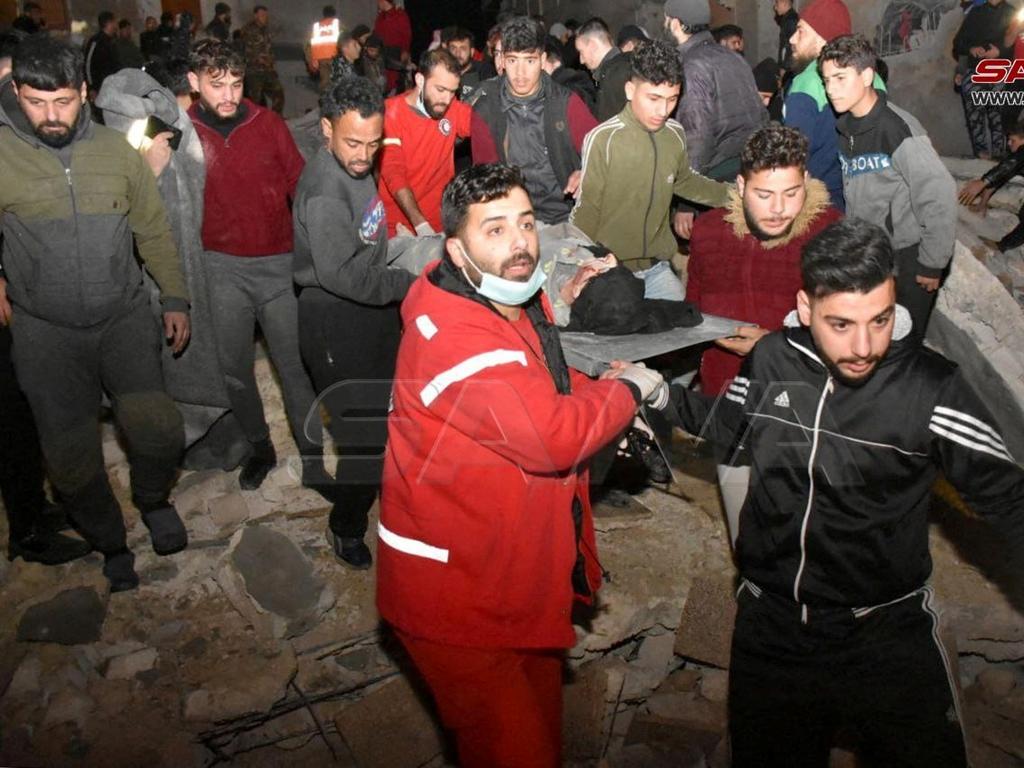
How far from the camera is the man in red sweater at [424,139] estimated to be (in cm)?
518

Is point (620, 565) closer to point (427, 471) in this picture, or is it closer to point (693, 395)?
point (693, 395)

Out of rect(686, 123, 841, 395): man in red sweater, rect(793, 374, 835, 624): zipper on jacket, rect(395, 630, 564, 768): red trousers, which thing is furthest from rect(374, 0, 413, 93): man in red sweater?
rect(395, 630, 564, 768): red trousers

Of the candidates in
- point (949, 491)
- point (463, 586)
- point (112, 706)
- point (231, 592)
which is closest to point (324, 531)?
point (231, 592)

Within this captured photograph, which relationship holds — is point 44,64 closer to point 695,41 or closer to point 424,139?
point 424,139

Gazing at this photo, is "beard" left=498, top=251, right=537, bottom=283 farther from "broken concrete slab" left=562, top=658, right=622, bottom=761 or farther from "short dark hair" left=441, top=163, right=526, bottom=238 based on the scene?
"broken concrete slab" left=562, top=658, right=622, bottom=761

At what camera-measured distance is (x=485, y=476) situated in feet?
8.50

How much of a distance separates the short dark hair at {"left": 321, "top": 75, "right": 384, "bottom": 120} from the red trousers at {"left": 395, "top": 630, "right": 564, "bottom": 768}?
7.66 feet

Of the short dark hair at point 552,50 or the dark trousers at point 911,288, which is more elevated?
the short dark hair at point 552,50

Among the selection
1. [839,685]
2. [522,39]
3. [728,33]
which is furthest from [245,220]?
[728,33]

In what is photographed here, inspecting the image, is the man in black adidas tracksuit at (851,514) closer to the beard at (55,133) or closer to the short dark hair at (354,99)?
the short dark hair at (354,99)

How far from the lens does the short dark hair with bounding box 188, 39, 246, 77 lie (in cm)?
459

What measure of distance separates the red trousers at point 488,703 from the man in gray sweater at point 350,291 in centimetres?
185

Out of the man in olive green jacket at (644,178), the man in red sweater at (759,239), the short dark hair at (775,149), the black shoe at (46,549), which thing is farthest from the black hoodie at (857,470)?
the black shoe at (46,549)

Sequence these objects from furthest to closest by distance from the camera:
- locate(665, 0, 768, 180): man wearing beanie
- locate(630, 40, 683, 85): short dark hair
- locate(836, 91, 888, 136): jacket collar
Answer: locate(665, 0, 768, 180): man wearing beanie < locate(630, 40, 683, 85): short dark hair < locate(836, 91, 888, 136): jacket collar
